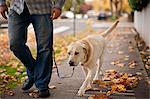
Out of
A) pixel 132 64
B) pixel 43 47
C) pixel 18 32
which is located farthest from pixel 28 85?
pixel 132 64

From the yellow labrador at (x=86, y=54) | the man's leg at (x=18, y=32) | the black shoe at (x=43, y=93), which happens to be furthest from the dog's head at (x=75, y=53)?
the man's leg at (x=18, y=32)

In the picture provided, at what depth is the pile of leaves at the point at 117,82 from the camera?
18.3ft

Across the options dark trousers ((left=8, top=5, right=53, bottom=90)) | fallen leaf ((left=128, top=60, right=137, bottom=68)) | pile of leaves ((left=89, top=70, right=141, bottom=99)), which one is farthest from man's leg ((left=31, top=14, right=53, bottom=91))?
fallen leaf ((left=128, top=60, right=137, bottom=68))

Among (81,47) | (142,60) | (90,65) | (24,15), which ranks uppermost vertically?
(24,15)

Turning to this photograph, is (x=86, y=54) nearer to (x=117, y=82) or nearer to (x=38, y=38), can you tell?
(x=38, y=38)

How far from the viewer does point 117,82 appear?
6059 mm

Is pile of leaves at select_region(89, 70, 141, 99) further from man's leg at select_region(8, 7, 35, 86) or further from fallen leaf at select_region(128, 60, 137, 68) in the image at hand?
man's leg at select_region(8, 7, 35, 86)

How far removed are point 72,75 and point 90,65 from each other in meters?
1.34

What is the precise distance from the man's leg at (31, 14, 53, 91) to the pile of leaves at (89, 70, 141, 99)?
2.49 ft

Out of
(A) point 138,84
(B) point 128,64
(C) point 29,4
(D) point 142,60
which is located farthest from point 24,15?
(D) point 142,60

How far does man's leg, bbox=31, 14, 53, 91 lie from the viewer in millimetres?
5195

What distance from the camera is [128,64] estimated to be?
8.03m

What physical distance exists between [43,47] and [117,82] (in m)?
1.55

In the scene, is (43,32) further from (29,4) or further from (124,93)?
(124,93)
